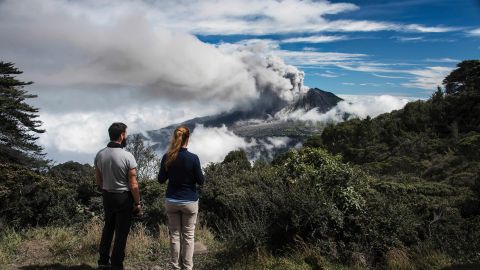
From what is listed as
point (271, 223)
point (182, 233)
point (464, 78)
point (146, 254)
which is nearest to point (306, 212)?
point (271, 223)

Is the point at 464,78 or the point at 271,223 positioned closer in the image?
the point at 271,223

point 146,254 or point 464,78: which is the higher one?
point 464,78

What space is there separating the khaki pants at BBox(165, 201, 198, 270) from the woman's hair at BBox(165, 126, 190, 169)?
623mm

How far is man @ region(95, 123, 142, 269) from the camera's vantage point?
602 cm

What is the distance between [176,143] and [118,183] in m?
0.93

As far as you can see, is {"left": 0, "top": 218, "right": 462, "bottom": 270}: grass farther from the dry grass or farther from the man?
the man

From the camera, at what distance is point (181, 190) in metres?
5.95

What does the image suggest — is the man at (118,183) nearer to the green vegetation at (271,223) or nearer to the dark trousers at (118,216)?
the dark trousers at (118,216)

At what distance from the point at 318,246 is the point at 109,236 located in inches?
121

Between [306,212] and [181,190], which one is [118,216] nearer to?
[181,190]

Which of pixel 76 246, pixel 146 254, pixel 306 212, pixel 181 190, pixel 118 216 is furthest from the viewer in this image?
pixel 76 246

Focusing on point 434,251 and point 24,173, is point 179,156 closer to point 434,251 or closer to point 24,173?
point 434,251

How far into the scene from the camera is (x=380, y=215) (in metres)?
7.40

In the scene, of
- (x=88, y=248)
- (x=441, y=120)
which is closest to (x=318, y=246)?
(x=88, y=248)
